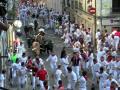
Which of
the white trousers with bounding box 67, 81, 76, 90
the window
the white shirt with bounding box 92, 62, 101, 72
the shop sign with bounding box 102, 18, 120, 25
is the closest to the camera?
the white trousers with bounding box 67, 81, 76, 90

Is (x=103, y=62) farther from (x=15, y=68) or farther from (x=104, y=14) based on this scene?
(x=104, y=14)

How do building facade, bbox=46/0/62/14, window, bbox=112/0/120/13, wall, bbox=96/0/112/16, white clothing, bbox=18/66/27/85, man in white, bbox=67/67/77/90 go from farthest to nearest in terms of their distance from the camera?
building facade, bbox=46/0/62/14 < window, bbox=112/0/120/13 < wall, bbox=96/0/112/16 < white clothing, bbox=18/66/27/85 < man in white, bbox=67/67/77/90

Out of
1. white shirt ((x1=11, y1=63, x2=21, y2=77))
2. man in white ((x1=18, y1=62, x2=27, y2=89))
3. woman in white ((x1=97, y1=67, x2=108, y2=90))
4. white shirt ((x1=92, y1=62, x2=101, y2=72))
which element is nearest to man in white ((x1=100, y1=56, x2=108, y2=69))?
white shirt ((x1=92, y1=62, x2=101, y2=72))

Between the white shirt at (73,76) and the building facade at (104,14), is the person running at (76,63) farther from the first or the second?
the building facade at (104,14)

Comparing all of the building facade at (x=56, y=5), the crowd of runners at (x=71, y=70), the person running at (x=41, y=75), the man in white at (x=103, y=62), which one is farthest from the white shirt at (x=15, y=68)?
the building facade at (x=56, y=5)

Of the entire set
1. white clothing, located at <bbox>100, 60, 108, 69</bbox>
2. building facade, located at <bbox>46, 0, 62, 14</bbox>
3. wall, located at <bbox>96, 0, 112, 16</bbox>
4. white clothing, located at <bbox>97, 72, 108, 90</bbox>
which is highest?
wall, located at <bbox>96, 0, 112, 16</bbox>

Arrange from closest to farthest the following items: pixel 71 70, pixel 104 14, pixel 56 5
Result: 1. pixel 71 70
2. pixel 104 14
3. pixel 56 5

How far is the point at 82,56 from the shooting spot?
90.5ft

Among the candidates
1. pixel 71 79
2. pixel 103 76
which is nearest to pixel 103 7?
pixel 71 79

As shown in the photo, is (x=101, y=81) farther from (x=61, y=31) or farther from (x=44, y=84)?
(x=61, y=31)

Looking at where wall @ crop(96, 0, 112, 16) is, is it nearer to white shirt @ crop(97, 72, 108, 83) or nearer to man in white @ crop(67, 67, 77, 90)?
man in white @ crop(67, 67, 77, 90)

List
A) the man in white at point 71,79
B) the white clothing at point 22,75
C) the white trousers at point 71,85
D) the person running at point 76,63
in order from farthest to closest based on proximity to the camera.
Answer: the person running at point 76,63, the white clothing at point 22,75, the white trousers at point 71,85, the man in white at point 71,79

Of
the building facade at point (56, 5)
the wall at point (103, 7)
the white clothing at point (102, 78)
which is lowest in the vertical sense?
the building facade at point (56, 5)

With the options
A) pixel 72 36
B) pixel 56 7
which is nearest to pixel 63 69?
pixel 72 36
